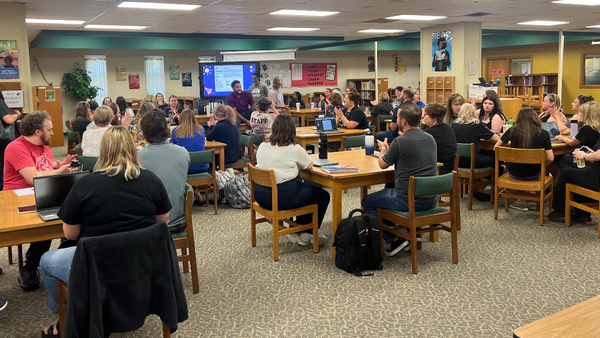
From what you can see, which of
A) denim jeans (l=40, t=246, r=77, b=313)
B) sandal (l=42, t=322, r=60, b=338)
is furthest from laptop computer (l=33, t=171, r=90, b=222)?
sandal (l=42, t=322, r=60, b=338)

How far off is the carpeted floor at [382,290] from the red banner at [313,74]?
1307cm

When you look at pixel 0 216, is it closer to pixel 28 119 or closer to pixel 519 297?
pixel 28 119

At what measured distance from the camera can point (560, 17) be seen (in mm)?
10562

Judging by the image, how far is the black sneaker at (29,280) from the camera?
3.55 meters

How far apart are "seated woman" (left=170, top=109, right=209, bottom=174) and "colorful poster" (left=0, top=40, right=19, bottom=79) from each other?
3079 mm

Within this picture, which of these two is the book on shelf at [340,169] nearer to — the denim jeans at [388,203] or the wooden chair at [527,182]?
the denim jeans at [388,203]

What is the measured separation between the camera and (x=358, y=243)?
147 inches

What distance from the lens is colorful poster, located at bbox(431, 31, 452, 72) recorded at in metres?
10.9

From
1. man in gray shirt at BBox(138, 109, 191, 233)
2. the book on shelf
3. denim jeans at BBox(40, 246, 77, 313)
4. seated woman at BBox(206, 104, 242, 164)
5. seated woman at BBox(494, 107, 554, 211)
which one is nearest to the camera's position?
denim jeans at BBox(40, 246, 77, 313)

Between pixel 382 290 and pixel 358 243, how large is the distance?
0.40m

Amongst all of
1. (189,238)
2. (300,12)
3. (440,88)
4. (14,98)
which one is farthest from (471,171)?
(440,88)

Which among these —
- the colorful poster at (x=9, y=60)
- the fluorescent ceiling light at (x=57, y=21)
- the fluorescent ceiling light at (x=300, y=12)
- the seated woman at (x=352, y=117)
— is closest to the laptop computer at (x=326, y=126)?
the seated woman at (x=352, y=117)

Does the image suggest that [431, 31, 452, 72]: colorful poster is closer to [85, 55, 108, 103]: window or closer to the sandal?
[85, 55, 108, 103]: window

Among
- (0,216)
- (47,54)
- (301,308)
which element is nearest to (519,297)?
(301,308)
